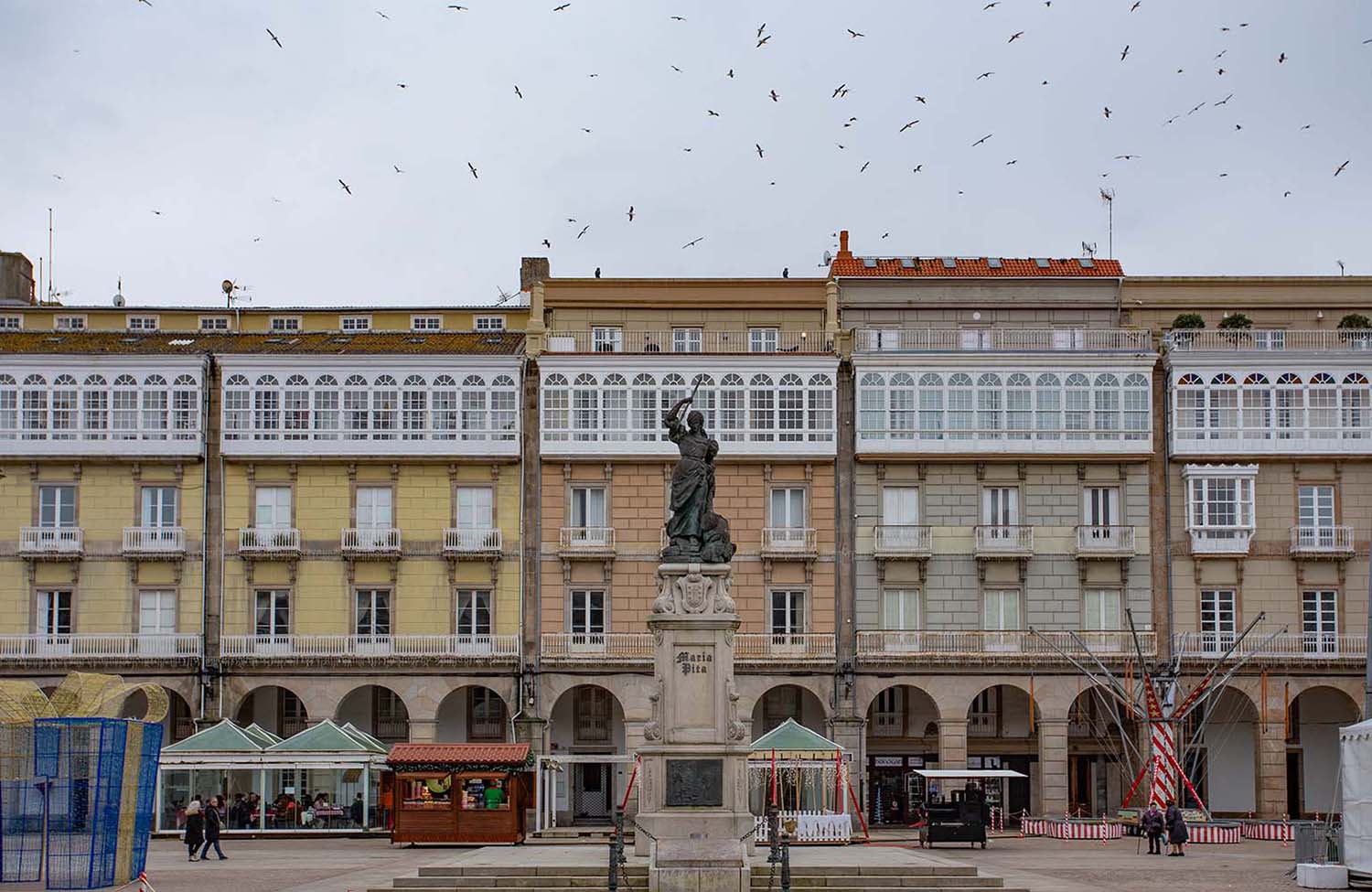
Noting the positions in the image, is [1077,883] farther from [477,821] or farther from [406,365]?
[406,365]

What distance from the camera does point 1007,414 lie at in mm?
67875

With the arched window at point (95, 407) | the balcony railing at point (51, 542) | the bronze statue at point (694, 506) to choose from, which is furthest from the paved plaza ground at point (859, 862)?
the arched window at point (95, 407)

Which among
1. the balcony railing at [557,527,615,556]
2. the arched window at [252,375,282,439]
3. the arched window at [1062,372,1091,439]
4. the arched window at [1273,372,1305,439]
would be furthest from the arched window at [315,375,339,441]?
the arched window at [1273,372,1305,439]

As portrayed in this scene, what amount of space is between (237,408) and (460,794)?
63.7ft

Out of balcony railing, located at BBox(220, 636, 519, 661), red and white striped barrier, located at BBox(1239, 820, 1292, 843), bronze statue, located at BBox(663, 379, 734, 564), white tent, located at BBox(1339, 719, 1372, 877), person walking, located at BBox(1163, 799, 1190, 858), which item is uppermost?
bronze statue, located at BBox(663, 379, 734, 564)

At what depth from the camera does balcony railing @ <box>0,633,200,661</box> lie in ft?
217

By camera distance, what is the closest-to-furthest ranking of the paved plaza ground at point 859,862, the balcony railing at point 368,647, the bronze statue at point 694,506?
the bronze statue at point 694,506 → the paved plaza ground at point 859,862 → the balcony railing at point 368,647

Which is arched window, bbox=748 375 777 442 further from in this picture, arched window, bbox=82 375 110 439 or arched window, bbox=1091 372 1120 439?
arched window, bbox=82 375 110 439

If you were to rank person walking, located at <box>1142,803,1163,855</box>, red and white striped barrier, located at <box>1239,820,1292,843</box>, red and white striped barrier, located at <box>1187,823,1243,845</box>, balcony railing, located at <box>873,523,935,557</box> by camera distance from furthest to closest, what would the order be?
balcony railing, located at <box>873,523,935,557</box> → red and white striped barrier, located at <box>1239,820,1292,843</box> → red and white striped barrier, located at <box>1187,823,1243,845</box> → person walking, located at <box>1142,803,1163,855</box>

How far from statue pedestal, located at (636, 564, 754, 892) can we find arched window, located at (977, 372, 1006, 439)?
30.6 metres

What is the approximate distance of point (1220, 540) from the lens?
221ft

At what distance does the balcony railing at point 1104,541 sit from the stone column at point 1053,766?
18.0 feet

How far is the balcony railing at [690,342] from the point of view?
70.1 meters

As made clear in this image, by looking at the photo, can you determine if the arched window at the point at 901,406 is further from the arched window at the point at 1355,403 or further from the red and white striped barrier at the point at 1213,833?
the red and white striped barrier at the point at 1213,833
